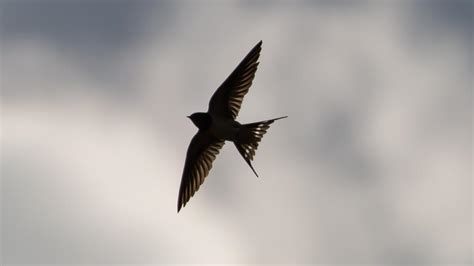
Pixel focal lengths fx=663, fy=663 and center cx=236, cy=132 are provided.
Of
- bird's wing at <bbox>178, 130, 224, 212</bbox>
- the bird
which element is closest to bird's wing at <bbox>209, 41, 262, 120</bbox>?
the bird

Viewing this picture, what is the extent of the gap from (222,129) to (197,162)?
95cm

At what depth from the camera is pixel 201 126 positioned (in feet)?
27.1

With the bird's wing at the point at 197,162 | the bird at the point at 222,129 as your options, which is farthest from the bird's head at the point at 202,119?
the bird's wing at the point at 197,162

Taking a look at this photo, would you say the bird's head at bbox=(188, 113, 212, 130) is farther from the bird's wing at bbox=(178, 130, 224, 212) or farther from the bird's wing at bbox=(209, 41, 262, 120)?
the bird's wing at bbox=(178, 130, 224, 212)

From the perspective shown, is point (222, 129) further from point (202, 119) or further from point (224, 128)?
point (202, 119)

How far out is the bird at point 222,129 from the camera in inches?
306

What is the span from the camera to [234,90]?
830 cm

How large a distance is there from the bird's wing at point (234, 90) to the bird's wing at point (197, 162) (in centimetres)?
52

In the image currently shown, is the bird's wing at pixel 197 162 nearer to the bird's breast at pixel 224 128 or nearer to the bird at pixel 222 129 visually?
the bird at pixel 222 129

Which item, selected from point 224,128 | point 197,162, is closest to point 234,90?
point 224,128

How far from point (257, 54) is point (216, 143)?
55.7 inches

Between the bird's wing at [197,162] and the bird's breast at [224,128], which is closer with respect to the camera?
the bird's breast at [224,128]

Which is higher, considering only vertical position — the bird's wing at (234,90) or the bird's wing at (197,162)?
the bird's wing at (234,90)

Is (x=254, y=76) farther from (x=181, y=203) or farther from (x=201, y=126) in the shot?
(x=181, y=203)
